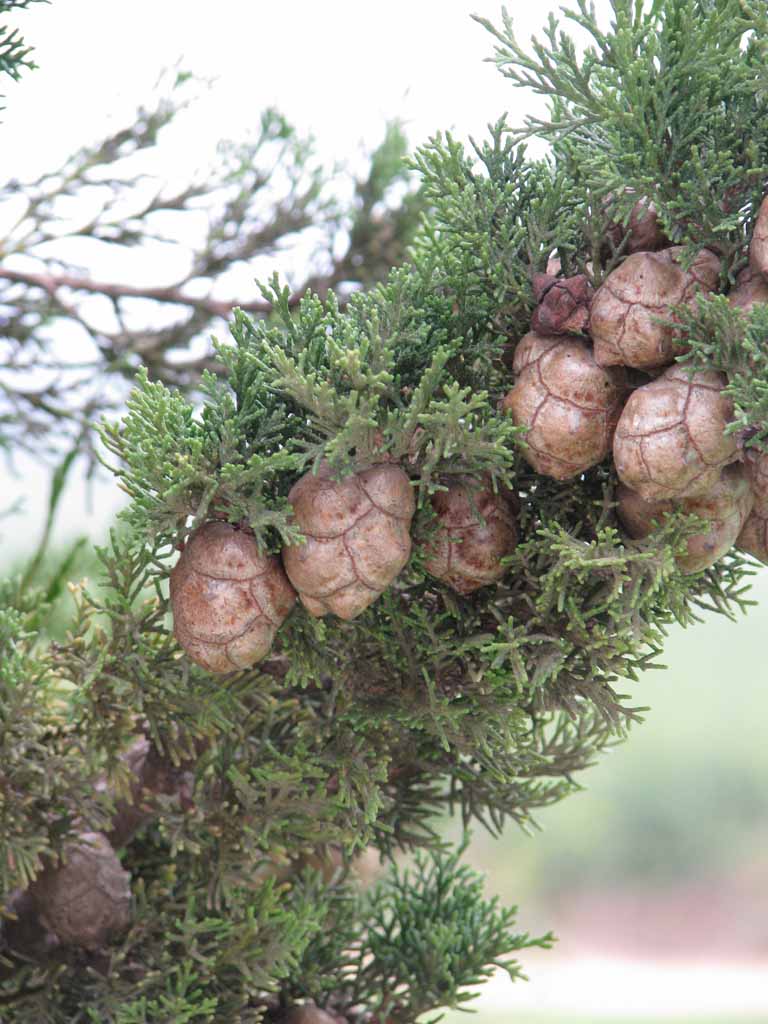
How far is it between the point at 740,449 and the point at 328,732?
32 cm

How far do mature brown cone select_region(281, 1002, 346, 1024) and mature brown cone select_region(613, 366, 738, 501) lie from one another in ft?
1.65

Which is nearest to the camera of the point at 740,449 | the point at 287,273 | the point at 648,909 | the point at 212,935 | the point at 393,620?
the point at 740,449

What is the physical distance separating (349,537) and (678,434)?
0.52 ft

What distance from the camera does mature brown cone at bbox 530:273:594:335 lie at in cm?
53

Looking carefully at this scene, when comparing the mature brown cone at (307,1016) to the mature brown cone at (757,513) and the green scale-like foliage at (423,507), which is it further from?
the mature brown cone at (757,513)

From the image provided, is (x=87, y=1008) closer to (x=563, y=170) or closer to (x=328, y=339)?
(x=328, y=339)

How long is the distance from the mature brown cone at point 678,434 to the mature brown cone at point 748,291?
0.12ft

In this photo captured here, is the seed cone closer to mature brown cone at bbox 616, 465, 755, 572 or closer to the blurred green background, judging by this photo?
mature brown cone at bbox 616, 465, 755, 572

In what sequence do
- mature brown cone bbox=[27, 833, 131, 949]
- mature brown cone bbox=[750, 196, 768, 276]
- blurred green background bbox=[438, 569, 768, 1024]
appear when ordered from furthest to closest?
blurred green background bbox=[438, 569, 768, 1024] → mature brown cone bbox=[27, 833, 131, 949] → mature brown cone bbox=[750, 196, 768, 276]

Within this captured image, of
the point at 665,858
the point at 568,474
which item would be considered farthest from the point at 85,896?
the point at 665,858

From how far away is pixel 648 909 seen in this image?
12.1ft

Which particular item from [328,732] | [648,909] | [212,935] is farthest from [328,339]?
[648,909]

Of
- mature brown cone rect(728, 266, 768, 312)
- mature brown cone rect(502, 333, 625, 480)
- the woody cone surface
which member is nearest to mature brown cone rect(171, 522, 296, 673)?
mature brown cone rect(502, 333, 625, 480)

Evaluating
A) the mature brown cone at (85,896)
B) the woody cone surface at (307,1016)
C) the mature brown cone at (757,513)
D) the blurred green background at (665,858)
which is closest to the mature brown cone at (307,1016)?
the woody cone surface at (307,1016)
